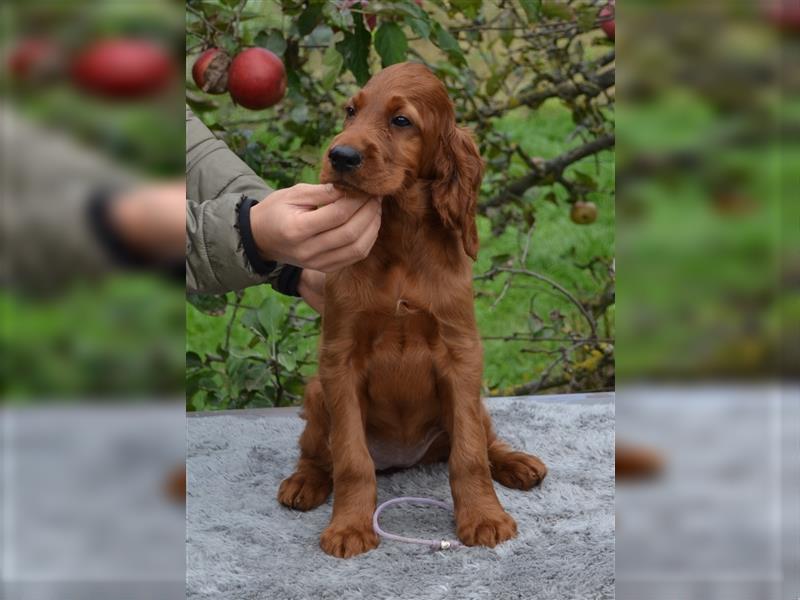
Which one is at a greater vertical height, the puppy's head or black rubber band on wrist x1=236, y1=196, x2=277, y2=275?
the puppy's head

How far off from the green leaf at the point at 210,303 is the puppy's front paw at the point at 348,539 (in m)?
1.23

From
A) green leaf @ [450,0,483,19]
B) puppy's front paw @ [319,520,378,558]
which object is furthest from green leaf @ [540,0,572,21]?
puppy's front paw @ [319,520,378,558]

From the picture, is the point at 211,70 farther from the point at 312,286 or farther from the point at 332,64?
the point at 312,286

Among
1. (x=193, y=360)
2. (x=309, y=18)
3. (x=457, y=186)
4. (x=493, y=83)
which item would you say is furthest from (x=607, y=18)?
(x=193, y=360)

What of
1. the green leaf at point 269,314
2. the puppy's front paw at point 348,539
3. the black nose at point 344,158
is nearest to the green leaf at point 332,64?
the green leaf at point 269,314

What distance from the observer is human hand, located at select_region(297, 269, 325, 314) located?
2315 millimetres

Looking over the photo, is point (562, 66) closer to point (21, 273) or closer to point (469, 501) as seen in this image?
point (469, 501)

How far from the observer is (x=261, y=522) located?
6.43 feet

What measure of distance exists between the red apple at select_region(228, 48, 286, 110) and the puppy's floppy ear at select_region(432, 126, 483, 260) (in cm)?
72

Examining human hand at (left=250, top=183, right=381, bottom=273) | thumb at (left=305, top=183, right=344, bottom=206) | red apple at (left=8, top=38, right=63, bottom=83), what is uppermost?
red apple at (left=8, top=38, right=63, bottom=83)

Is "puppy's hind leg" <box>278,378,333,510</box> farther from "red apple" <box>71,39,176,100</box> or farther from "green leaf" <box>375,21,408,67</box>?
"red apple" <box>71,39,176,100</box>

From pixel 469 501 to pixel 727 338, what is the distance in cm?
113

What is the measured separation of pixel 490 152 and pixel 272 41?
94 cm

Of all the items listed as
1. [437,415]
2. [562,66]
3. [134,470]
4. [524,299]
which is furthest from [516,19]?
[134,470]
